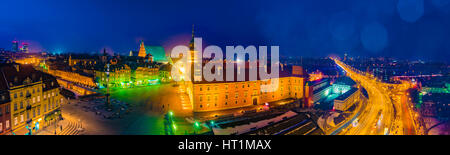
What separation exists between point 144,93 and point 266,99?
2127 centimetres

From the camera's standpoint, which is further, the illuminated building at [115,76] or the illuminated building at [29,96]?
the illuminated building at [115,76]

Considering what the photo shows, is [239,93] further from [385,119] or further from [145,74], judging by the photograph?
[145,74]

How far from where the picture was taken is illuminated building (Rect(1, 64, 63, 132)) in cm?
2150

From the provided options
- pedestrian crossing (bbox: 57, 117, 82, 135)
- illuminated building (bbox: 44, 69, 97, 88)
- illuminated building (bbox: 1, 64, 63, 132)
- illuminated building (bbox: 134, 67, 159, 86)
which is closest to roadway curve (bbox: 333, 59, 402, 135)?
pedestrian crossing (bbox: 57, 117, 82, 135)

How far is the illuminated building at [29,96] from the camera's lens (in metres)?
21.5

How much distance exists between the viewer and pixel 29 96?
23.2 metres

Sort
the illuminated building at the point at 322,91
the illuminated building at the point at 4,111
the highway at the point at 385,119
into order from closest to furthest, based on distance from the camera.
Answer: the illuminated building at the point at 4,111, the highway at the point at 385,119, the illuminated building at the point at 322,91

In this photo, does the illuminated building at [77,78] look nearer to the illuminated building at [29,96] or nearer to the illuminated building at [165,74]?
the illuminated building at [165,74]

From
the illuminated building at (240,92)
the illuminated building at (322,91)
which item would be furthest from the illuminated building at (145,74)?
the illuminated building at (322,91)

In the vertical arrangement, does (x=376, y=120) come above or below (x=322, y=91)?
below

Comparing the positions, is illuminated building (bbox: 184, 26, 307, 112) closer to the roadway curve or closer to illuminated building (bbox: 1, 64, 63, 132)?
Result: the roadway curve

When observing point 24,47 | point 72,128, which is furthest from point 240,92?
point 24,47
